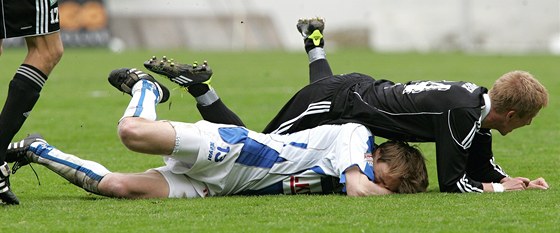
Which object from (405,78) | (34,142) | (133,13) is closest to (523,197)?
(34,142)

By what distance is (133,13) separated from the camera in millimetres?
37250

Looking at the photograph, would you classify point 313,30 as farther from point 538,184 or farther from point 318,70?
point 538,184

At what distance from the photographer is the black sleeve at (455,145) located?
262 inches

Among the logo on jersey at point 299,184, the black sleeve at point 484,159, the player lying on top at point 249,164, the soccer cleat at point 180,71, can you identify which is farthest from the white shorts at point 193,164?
the black sleeve at point 484,159

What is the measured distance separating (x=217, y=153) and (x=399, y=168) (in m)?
1.12

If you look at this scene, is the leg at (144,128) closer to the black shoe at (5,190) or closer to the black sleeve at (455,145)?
the black shoe at (5,190)

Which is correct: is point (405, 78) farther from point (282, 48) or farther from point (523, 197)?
point (282, 48)

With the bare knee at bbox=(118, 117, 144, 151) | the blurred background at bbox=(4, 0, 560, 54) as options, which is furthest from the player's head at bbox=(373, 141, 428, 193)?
the blurred background at bbox=(4, 0, 560, 54)

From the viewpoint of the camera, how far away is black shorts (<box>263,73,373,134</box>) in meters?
7.38

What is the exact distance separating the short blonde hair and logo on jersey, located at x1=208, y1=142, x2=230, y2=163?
66.1 inches

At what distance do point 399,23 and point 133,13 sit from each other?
894cm

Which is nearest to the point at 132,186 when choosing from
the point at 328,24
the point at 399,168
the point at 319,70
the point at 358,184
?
the point at 358,184

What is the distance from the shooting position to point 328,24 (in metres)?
38.9

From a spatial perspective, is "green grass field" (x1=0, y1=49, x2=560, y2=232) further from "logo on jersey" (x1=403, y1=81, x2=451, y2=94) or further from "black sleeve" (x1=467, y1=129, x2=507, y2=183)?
"logo on jersey" (x1=403, y1=81, x2=451, y2=94)
